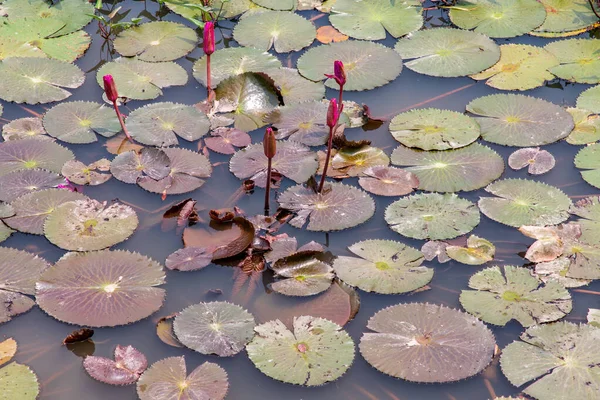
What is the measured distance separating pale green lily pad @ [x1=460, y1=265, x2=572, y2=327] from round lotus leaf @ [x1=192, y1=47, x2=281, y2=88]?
245 centimetres

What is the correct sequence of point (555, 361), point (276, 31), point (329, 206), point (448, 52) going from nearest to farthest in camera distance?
1. point (555, 361)
2. point (329, 206)
3. point (448, 52)
4. point (276, 31)

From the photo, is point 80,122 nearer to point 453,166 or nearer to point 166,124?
point 166,124

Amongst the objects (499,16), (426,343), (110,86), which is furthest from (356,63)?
(426,343)

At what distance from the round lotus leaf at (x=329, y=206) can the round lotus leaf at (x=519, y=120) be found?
1109mm

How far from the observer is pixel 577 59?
566 cm

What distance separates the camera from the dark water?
3520 mm

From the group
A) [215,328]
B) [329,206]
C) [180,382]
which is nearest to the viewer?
[180,382]

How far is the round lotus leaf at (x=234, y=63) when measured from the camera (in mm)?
5453

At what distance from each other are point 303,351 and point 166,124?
6.90 feet

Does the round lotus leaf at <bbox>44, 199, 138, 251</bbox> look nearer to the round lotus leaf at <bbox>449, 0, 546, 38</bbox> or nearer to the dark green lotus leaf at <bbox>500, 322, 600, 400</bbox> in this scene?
the dark green lotus leaf at <bbox>500, 322, 600, 400</bbox>

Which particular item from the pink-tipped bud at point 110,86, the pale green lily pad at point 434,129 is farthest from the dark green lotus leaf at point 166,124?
the pale green lily pad at point 434,129

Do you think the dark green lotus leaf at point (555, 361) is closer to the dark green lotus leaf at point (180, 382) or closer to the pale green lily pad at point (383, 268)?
the pale green lily pad at point (383, 268)

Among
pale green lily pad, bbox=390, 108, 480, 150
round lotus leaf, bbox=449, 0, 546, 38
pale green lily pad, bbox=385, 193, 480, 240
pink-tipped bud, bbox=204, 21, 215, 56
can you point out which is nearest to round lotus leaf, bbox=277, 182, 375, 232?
pale green lily pad, bbox=385, 193, 480, 240

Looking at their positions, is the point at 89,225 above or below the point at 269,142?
below
